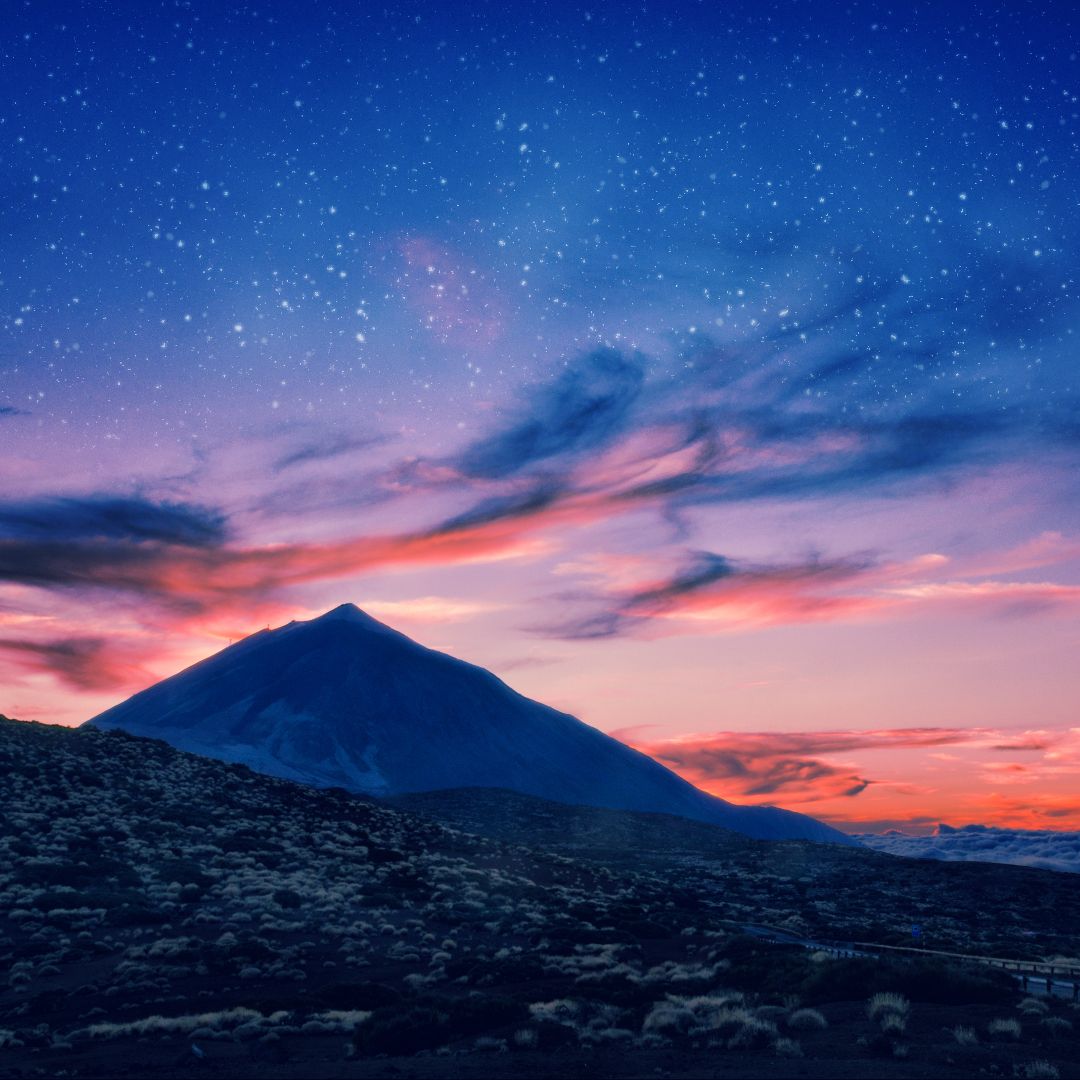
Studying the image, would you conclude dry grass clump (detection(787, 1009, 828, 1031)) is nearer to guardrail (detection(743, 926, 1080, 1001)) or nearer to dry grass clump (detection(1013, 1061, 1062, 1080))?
dry grass clump (detection(1013, 1061, 1062, 1080))

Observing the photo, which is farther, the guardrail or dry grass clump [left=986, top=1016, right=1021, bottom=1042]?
the guardrail

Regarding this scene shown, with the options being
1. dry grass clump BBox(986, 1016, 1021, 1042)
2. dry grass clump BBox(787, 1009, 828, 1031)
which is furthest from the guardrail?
dry grass clump BBox(787, 1009, 828, 1031)

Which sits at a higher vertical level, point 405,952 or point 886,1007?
point 886,1007

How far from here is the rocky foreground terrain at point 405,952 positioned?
18922 mm

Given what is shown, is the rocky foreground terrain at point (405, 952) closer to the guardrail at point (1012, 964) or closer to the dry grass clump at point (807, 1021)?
the dry grass clump at point (807, 1021)

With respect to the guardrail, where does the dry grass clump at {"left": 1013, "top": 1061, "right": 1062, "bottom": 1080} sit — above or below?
above

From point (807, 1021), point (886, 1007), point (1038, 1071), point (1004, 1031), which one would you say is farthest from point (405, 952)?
point (1038, 1071)

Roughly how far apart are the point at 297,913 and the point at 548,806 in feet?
333

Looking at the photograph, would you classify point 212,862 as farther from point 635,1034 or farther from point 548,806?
point 548,806

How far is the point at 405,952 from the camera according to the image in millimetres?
33156

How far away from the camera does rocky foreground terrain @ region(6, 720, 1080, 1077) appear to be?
1892cm

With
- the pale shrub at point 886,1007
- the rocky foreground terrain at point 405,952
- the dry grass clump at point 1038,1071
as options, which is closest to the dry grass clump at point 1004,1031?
the rocky foreground terrain at point 405,952

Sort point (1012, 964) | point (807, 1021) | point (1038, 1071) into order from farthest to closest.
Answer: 1. point (1012, 964)
2. point (807, 1021)
3. point (1038, 1071)

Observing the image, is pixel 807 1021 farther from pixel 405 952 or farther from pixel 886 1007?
pixel 405 952
